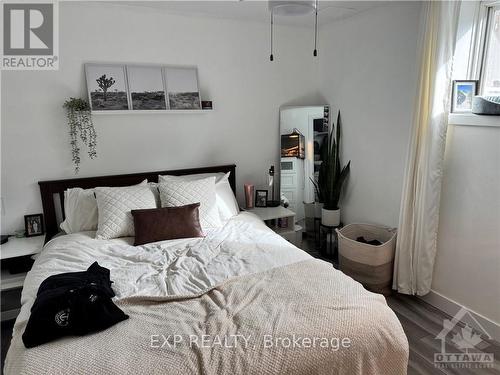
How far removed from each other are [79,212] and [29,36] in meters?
1.40

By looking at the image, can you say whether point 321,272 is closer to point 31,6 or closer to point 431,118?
point 431,118

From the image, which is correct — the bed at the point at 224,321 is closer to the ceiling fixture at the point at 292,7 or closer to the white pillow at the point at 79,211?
the white pillow at the point at 79,211

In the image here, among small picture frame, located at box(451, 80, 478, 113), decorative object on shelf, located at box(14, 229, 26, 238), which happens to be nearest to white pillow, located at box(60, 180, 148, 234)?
decorative object on shelf, located at box(14, 229, 26, 238)

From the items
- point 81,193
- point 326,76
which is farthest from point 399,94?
point 81,193

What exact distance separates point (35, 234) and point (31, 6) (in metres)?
1.77

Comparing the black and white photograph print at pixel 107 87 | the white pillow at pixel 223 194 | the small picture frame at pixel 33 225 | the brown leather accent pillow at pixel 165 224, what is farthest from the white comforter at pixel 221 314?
the black and white photograph print at pixel 107 87

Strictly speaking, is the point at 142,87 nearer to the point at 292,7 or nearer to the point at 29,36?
the point at 29,36

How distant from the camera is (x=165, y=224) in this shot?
2.63m

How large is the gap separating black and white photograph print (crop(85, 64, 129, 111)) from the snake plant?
1.98m

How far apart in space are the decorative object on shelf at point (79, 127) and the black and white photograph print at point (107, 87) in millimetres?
93

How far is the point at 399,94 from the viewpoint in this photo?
2953mm

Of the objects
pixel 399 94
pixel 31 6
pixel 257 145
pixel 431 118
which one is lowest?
pixel 257 145

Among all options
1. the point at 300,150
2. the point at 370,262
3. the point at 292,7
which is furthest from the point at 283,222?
the point at 292,7

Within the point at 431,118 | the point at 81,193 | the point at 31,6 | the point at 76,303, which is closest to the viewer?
the point at 76,303
